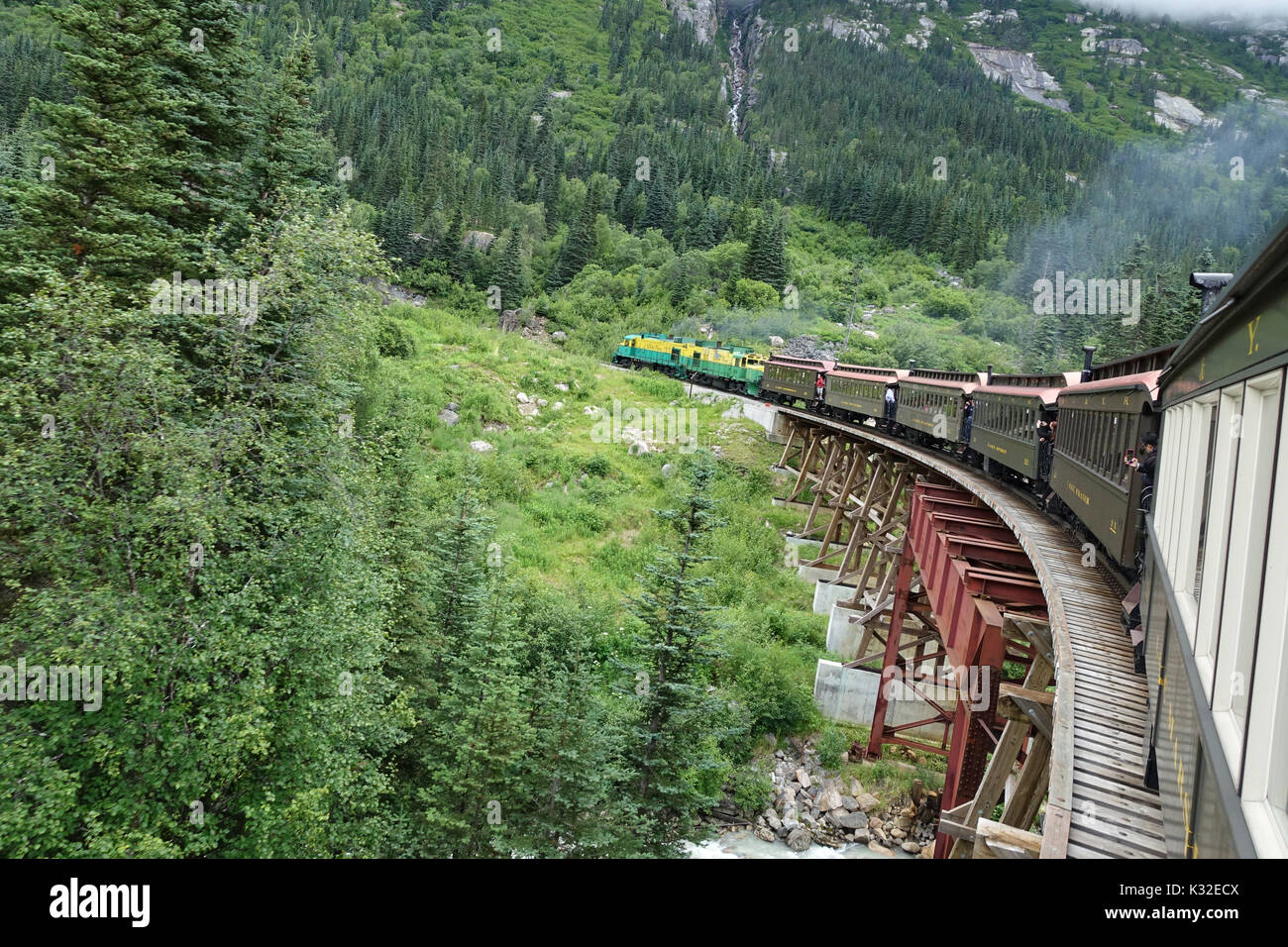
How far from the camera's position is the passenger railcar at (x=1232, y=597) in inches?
101

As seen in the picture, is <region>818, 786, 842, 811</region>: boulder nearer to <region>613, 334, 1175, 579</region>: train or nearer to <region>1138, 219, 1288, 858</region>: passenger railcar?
<region>613, 334, 1175, 579</region>: train

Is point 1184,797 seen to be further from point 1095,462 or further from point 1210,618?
point 1095,462

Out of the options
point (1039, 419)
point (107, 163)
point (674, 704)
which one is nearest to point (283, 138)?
point (107, 163)

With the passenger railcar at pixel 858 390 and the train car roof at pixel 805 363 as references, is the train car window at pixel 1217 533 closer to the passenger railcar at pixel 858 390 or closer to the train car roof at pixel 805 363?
the passenger railcar at pixel 858 390

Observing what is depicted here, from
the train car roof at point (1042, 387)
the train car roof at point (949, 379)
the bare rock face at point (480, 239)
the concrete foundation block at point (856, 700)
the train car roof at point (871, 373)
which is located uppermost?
the bare rock face at point (480, 239)

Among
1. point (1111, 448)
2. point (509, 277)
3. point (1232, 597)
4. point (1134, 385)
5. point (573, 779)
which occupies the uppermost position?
point (509, 277)

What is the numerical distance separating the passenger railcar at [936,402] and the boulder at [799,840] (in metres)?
12.1

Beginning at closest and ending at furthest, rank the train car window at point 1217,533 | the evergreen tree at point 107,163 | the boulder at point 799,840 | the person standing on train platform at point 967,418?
1. the train car window at point 1217,533
2. the evergreen tree at point 107,163
3. the boulder at point 799,840
4. the person standing on train platform at point 967,418

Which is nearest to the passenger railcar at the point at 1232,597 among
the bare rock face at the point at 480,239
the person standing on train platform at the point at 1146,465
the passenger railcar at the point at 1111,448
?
the person standing on train platform at the point at 1146,465

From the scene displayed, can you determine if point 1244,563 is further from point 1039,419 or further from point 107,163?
point 107,163

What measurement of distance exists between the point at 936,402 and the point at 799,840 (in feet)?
45.8

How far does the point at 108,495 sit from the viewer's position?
11.7 m

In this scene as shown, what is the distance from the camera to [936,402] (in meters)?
24.9

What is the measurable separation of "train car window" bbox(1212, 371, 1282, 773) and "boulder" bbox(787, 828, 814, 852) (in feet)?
48.3
